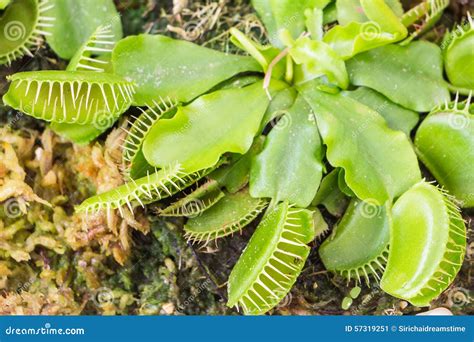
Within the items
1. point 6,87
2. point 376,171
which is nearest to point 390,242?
point 376,171

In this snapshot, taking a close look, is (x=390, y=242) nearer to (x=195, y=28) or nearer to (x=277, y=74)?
(x=277, y=74)

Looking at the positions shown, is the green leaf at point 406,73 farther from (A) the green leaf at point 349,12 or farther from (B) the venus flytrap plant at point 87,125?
(B) the venus flytrap plant at point 87,125

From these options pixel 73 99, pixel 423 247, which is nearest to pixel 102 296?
pixel 73 99

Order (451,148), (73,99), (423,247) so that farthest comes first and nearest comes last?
(451,148)
(73,99)
(423,247)

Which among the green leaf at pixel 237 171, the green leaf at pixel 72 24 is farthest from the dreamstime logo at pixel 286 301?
the green leaf at pixel 72 24

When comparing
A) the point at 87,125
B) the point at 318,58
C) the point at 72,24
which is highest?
the point at 72,24
